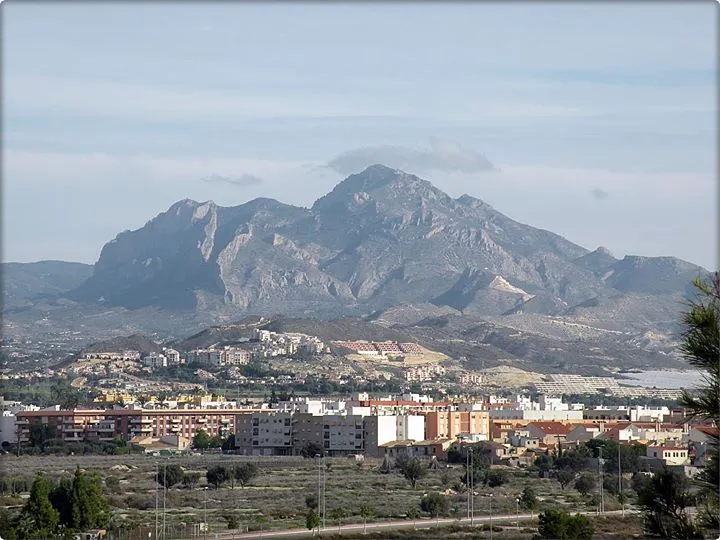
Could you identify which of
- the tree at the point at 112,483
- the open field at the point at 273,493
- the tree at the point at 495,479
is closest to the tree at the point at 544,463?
the open field at the point at 273,493

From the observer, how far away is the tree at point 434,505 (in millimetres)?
38031

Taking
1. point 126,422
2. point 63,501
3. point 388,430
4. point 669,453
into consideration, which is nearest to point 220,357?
point 126,422

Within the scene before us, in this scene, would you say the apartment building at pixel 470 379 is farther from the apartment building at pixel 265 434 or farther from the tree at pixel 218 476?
the tree at pixel 218 476

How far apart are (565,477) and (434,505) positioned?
1353 centimetres

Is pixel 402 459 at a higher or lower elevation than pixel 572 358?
lower

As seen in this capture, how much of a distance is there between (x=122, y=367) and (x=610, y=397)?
1681 inches

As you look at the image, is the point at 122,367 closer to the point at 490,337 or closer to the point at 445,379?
the point at 445,379

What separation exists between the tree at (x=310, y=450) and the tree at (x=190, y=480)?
18833 millimetres

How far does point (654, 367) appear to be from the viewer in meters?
188

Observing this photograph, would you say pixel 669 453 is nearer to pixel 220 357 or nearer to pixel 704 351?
pixel 704 351

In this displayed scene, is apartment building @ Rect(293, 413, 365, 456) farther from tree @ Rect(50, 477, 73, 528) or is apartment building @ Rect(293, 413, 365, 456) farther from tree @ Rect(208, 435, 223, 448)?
tree @ Rect(50, 477, 73, 528)

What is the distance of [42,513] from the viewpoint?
28.8 meters

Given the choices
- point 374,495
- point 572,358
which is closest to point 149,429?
point 374,495

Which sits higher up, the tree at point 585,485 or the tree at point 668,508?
the tree at point 668,508
